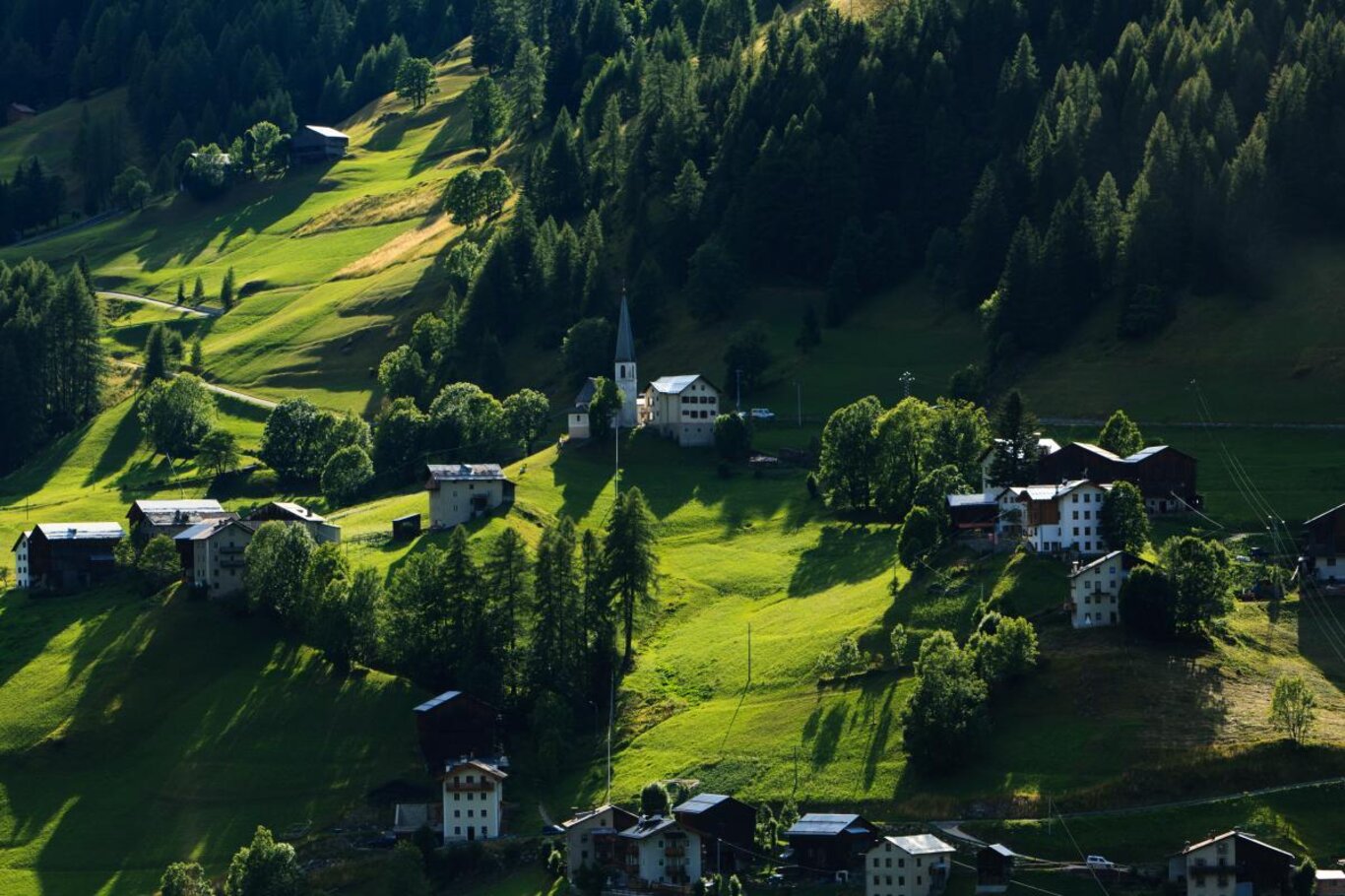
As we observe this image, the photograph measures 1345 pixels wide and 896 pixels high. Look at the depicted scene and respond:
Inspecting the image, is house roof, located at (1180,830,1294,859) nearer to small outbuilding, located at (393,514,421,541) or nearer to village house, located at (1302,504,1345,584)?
village house, located at (1302,504,1345,584)

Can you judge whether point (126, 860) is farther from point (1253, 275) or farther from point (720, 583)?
point (1253, 275)

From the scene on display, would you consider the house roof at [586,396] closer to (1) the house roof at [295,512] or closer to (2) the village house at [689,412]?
(2) the village house at [689,412]

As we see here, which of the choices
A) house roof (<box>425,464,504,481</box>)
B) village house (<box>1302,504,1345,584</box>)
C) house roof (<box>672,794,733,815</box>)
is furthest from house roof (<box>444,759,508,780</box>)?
village house (<box>1302,504,1345,584</box>)

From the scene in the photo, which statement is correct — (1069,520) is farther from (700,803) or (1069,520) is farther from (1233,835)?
(1233,835)

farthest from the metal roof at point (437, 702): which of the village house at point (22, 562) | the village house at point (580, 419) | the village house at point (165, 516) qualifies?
the village house at point (580, 419)

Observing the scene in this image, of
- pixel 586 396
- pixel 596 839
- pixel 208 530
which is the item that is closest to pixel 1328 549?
pixel 596 839
